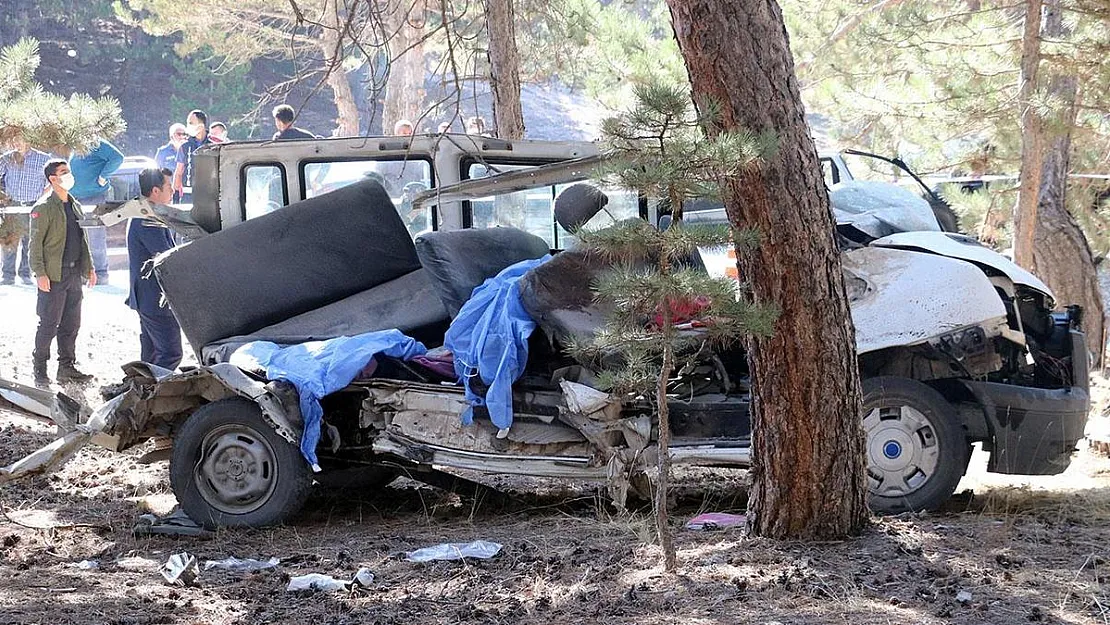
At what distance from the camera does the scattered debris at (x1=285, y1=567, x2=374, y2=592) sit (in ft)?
16.5

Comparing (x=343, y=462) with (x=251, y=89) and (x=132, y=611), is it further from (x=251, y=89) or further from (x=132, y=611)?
(x=251, y=89)

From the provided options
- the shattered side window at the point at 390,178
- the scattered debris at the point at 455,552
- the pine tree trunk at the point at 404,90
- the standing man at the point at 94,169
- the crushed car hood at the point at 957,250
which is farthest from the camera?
the pine tree trunk at the point at 404,90

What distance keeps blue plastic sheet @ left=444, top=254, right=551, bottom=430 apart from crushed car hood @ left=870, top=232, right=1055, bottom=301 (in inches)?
68.5

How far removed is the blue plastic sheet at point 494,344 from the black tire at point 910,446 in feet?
5.42

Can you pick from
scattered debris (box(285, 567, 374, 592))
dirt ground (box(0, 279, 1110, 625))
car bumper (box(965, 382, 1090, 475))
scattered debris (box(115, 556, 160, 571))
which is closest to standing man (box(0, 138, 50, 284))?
dirt ground (box(0, 279, 1110, 625))

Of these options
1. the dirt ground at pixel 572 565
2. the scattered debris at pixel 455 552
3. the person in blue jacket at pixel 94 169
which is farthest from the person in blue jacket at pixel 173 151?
the scattered debris at pixel 455 552

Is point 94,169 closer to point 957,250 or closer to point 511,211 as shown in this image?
point 511,211

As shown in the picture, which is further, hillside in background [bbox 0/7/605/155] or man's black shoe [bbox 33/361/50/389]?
hillside in background [bbox 0/7/605/155]

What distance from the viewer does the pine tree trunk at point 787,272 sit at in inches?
193

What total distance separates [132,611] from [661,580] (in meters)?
2.02

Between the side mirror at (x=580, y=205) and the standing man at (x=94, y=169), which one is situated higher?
the standing man at (x=94, y=169)

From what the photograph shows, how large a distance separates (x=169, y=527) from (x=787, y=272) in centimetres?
339

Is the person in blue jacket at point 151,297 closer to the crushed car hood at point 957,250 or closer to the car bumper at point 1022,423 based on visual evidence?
the crushed car hood at point 957,250

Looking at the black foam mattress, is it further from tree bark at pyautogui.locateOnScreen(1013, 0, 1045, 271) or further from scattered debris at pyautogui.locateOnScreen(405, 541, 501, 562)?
tree bark at pyautogui.locateOnScreen(1013, 0, 1045, 271)
